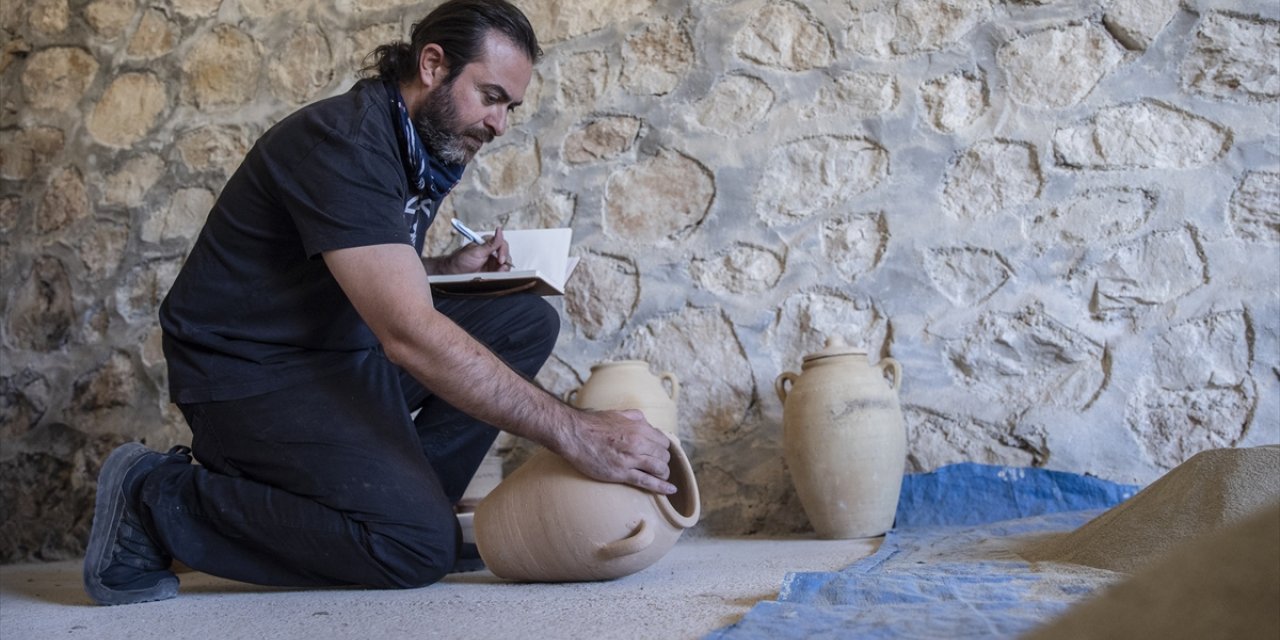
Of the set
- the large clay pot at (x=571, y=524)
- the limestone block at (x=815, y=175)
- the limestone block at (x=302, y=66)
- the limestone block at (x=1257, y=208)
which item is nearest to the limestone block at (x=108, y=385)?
the limestone block at (x=302, y=66)

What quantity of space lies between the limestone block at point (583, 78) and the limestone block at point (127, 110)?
4.78 feet

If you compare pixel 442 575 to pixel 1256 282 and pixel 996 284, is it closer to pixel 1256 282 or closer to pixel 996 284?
pixel 996 284

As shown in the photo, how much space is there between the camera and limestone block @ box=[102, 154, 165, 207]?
11.6 feet

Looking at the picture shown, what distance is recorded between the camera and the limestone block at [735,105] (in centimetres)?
298

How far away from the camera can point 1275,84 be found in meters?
2.58

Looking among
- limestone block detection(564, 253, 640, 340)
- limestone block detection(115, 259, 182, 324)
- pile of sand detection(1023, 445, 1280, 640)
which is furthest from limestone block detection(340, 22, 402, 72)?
pile of sand detection(1023, 445, 1280, 640)

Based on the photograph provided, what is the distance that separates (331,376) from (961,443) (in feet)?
5.30

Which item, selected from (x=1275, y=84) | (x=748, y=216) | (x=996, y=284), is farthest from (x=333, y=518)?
(x=1275, y=84)

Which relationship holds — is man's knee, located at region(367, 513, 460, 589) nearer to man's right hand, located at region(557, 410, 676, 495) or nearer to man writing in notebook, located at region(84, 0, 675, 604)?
man writing in notebook, located at region(84, 0, 675, 604)

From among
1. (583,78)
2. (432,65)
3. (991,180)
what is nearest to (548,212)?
(583,78)

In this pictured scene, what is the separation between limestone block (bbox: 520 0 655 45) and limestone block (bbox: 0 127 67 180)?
181 cm

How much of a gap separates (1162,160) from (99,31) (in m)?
3.49

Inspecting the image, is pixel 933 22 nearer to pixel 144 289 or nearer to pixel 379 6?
pixel 379 6

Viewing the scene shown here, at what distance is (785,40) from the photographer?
2.98 metres
